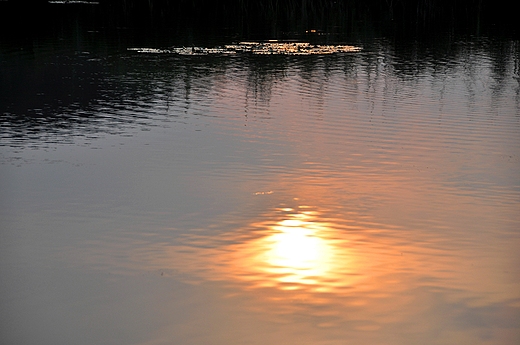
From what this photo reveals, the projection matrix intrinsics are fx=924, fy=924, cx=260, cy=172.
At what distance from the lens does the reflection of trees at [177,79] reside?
1385 centimetres

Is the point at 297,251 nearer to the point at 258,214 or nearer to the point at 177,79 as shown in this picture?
the point at 258,214

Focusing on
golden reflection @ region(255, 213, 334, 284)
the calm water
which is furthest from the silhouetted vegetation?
golden reflection @ region(255, 213, 334, 284)

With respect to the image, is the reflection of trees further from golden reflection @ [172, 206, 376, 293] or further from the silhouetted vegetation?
the silhouetted vegetation

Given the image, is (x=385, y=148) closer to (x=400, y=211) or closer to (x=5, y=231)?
(x=400, y=211)

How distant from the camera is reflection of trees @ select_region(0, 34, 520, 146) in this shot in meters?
13.9

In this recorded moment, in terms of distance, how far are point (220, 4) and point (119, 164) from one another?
31.6m

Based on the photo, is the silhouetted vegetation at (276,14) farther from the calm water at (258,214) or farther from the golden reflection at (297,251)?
the golden reflection at (297,251)

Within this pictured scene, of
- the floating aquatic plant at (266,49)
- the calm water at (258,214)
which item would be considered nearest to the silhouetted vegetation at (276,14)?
the floating aquatic plant at (266,49)

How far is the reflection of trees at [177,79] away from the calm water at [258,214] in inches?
4.2

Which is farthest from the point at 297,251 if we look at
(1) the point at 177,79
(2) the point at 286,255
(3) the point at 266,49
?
(3) the point at 266,49

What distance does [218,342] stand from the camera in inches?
224

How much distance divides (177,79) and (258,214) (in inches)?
382

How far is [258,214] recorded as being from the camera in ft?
28.0

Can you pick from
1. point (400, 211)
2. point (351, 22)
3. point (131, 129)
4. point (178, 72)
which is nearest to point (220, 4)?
point (351, 22)
